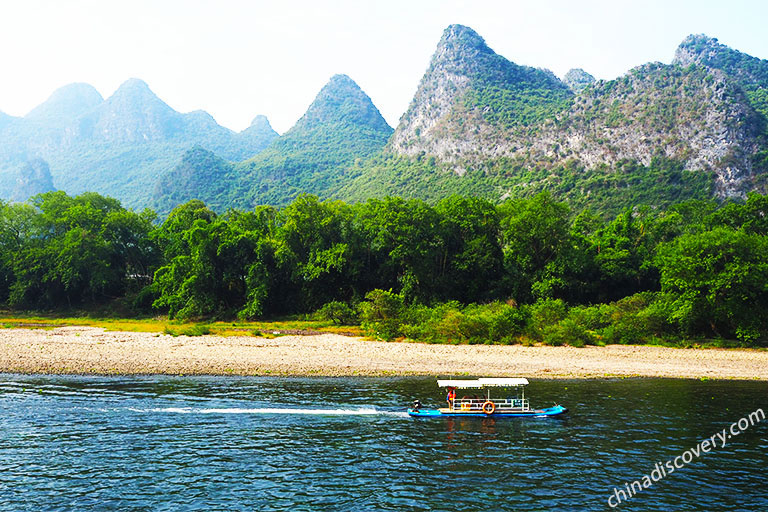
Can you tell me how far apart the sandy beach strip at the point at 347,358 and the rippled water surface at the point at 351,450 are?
5459mm

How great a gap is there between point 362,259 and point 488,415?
54.5 metres

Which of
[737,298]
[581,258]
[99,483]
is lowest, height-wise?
[99,483]

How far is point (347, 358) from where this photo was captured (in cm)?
4566

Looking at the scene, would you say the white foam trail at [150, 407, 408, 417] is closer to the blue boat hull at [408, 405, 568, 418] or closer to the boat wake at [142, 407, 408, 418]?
the boat wake at [142, 407, 408, 418]

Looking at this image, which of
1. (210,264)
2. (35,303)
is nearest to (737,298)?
(210,264)

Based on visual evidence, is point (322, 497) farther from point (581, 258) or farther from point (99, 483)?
point (581, 258)

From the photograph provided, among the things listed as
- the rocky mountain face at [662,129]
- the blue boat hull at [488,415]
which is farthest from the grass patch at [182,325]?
the rocky mountain face at [662,129]

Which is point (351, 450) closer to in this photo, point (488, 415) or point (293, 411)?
point (293, 411)

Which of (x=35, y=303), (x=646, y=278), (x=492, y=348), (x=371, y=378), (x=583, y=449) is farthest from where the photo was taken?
(x=35, y=303)

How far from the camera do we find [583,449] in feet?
76.7

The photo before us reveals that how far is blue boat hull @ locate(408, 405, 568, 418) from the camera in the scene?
2823 cm

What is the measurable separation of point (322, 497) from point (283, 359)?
27.3 metres

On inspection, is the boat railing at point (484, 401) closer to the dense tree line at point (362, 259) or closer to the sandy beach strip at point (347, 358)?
the sandy beach strip at point (347, 358)

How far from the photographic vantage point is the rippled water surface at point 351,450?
18.4 metres
